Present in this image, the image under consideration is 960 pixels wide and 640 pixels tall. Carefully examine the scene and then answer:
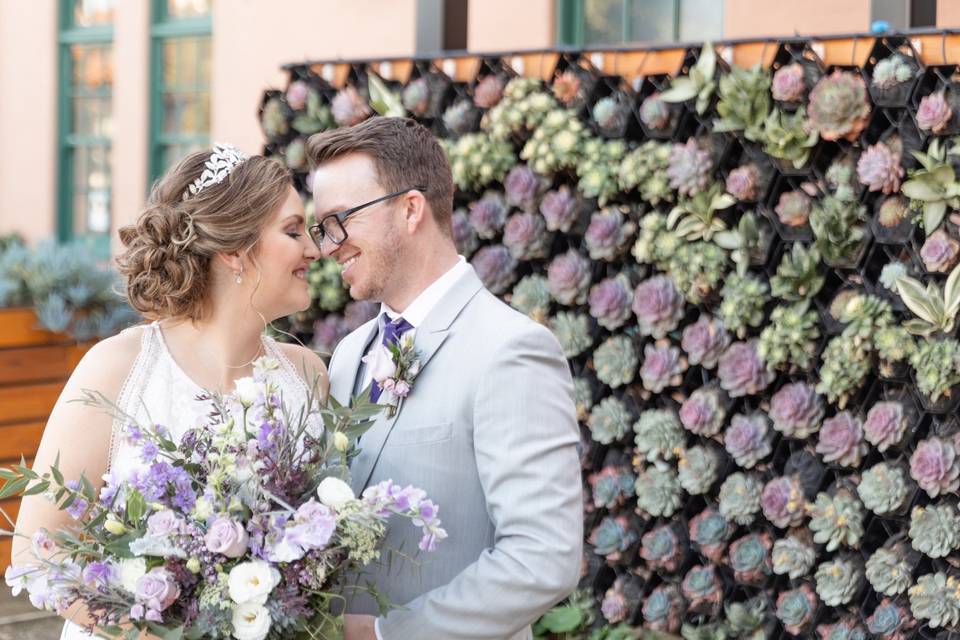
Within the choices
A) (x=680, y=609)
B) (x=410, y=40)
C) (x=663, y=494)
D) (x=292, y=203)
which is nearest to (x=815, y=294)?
(x=663, y=494)

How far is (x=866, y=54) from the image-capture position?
12.3 ft

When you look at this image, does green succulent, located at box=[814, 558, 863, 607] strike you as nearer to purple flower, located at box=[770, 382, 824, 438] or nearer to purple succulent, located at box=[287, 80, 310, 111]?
purple flower, located at box=[770, 382, 824, 438]

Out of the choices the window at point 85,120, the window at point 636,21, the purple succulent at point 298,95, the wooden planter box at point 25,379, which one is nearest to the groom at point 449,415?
the purple succulent at point 298,95

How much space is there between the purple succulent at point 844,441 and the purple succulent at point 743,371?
25 centimetres

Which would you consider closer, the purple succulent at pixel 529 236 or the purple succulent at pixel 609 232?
the purple succulent at pixel 609 232

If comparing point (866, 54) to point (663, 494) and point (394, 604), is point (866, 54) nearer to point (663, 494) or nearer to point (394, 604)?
point (663, 494)

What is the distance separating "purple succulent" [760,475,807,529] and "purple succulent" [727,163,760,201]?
861mm

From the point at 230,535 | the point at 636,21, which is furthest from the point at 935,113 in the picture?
the point at 636,21

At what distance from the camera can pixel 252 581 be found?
2.03 m

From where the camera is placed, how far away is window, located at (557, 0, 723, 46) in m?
6.00

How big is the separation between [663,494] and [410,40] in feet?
10.9

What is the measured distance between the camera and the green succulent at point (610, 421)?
4379 millimetres

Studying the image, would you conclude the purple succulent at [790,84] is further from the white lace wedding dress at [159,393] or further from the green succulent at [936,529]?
the white lace wedding dress at [159,393]

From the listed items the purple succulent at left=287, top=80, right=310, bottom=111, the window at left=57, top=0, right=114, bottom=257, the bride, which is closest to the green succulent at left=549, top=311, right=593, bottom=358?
the purple succulent at left=287, top=80, right=310, bottom=111
